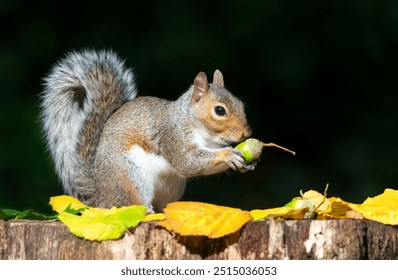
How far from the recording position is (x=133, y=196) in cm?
274

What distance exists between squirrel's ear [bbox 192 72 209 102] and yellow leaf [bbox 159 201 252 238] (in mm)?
814

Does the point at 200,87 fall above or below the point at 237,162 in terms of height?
above

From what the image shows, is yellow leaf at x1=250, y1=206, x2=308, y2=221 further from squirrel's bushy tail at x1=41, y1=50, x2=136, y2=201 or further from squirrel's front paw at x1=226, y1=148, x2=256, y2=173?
squirrel's bushy tail at x1=41, y1=50, x2=136, y2=201

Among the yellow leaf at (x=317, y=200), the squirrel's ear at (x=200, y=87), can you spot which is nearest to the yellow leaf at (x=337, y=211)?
the yellow leaf at (x=317, y=200)

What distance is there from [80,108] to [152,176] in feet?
1.81

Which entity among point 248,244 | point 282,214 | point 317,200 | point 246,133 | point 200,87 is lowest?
point 248,244

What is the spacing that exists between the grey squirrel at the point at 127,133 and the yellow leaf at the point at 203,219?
602mm

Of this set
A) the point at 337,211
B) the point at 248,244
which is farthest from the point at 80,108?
the point at 248,244

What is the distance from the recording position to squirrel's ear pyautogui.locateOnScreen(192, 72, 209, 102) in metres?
2.71

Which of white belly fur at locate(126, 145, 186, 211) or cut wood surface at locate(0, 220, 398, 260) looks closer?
cut wood surface at locate(0, 220, 398, 260)

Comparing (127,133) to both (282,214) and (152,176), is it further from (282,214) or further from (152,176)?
(282,214)

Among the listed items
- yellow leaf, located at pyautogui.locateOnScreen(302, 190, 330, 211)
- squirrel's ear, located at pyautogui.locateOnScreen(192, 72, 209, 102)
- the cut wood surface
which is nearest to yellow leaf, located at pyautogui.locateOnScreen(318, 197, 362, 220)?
yellow leaf, located at pyautogui.locateOnScreen(302, 190, 330, 211)

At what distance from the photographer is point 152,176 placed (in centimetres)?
275

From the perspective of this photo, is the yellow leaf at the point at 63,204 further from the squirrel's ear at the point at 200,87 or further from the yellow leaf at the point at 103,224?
the squirrel's ear at the point at 200,87
